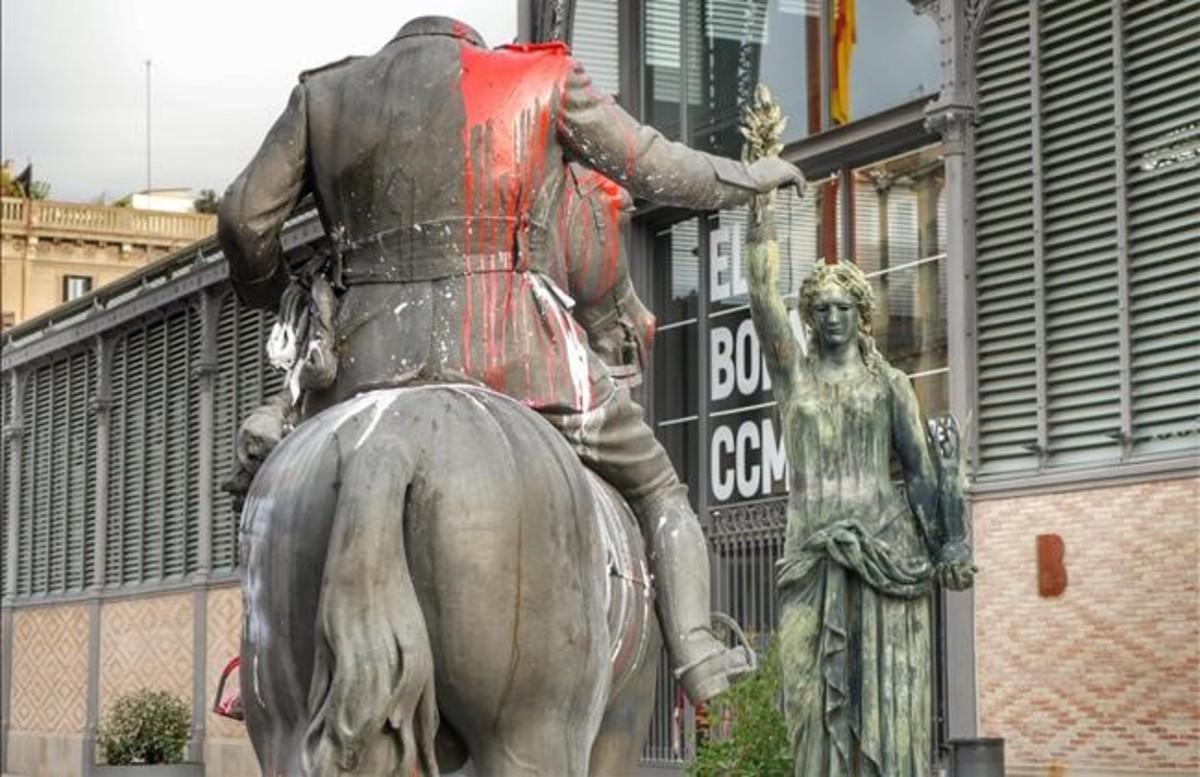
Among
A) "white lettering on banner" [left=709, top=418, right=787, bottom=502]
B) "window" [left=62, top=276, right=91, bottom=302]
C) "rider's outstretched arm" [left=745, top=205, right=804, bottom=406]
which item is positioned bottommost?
"rider's outstretched arm" [left=745, top=205, right=804, bottom=406]

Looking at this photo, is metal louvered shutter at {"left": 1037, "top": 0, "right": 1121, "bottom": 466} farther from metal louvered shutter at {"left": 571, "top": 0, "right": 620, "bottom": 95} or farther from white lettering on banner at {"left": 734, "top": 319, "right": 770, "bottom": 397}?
metal louvered shutter at {"left": 571, "top": 0, "right": 620, "bottom": 95}

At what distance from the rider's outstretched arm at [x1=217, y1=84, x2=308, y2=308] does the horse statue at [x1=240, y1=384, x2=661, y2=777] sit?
0.68m

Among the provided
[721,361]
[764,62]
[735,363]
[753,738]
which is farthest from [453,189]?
[721,361]

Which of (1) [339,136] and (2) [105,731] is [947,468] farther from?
(2) [105,731]

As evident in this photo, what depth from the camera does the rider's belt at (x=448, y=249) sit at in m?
6.61

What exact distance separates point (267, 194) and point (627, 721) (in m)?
1.58

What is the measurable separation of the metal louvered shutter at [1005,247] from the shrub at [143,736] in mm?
11111

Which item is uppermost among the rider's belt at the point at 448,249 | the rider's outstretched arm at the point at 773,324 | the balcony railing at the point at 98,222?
the balcony railing at the point at 98,222

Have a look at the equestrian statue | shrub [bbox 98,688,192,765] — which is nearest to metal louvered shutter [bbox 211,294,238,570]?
shrub [bbox 98,688,192,765]

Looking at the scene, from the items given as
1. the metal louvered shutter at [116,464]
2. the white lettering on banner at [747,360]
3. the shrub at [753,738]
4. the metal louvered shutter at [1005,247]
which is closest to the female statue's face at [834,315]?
the shrub at [753,738]

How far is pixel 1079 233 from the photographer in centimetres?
2097

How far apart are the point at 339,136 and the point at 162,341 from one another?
33102 millimetres

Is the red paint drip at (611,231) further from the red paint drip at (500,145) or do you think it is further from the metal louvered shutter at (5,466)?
the metal louvered shutter at (5,466)

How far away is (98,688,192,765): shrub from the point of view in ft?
94.9
